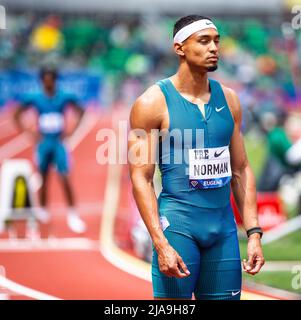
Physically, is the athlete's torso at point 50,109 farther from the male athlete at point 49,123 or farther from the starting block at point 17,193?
the starting block at point 17,193

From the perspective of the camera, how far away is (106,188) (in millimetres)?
17219

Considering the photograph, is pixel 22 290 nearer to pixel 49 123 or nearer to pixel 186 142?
pixel 186 142

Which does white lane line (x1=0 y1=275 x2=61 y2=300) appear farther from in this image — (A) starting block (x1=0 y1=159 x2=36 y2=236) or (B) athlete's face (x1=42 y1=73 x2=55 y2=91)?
(B) athlete's face (x1=42 y1=73 x2=55 y2=91)

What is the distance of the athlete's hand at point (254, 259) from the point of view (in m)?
4.73

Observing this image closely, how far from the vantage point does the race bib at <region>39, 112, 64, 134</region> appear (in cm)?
1316

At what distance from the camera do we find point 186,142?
4816 mm

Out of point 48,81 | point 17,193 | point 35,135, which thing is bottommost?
point 17,193

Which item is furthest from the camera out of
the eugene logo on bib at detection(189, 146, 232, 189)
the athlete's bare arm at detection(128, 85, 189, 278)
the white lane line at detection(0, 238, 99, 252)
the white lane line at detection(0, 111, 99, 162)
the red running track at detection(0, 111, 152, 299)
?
the white lane line at detection(0, 111, 99, 162)

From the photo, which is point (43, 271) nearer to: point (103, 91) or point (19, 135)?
point (19, 135)

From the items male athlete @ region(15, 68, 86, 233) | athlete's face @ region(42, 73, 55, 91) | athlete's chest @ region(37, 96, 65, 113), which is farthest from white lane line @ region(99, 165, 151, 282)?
athlete's face @ region(42, 73, 55, 91)

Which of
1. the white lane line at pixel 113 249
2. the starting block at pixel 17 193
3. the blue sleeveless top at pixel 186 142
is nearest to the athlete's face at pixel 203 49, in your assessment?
the blue sleeveless top at pixel 186 142

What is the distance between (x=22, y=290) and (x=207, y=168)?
4.08 metres

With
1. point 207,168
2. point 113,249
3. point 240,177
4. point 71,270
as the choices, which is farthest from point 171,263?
point 113,249

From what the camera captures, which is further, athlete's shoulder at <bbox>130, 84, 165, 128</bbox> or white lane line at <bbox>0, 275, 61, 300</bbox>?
white lane line at <bbox>0, 275, 61, 300</bbox>
